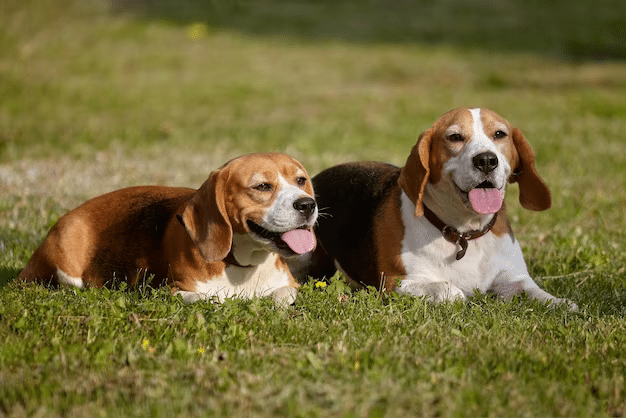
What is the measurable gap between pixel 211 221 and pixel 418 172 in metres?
1.56

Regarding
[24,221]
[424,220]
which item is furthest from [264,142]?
[424,220]

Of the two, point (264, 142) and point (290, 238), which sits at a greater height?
point (290, 238)

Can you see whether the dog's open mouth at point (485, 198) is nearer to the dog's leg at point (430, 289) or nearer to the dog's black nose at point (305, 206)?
the dog's leg at point (430, 289)

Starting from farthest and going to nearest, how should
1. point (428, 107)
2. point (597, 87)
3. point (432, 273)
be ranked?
1. point (597, 87)
2. point (428, 107)
3. point (432, 273)

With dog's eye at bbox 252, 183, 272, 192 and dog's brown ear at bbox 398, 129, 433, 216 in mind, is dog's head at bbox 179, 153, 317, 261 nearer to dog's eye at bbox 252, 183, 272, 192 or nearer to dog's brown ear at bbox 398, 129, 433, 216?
dog's eye at bbox 252, 183, 272, 192

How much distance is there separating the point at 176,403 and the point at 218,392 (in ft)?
0.78

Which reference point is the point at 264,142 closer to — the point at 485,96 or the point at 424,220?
the point at 424,220

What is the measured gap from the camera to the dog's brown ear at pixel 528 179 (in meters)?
6.29

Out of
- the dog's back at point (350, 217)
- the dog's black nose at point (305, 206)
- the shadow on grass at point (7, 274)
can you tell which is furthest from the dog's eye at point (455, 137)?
the shadow on grass at point (7, 274)

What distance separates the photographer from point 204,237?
18.7 feet

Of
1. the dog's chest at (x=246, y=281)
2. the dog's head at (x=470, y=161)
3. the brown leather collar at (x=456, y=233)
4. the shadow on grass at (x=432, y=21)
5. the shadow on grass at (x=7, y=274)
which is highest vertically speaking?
the dog's head at (x=470, y=161)

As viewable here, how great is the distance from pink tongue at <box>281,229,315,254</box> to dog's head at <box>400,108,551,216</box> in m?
0.87

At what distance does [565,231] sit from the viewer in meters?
8.38

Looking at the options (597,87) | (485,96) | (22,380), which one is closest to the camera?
(22,380)
